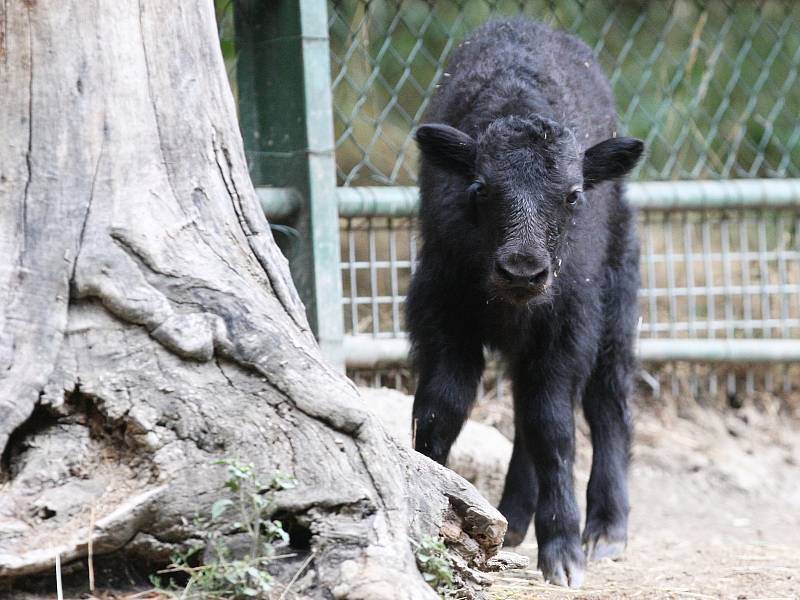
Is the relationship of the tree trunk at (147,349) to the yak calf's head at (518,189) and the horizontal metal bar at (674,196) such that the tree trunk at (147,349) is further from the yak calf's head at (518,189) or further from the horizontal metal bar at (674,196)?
the horizontal metal bar at (674,196)

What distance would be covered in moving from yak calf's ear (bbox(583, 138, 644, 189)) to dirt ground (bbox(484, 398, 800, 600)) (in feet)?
4.94

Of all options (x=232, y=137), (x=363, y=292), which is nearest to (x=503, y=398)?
(x=363, y=292)

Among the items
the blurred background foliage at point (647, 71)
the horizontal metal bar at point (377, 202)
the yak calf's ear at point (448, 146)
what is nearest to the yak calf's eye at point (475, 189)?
the yak calf's ear at point (448, 146)

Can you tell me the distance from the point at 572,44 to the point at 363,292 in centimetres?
188

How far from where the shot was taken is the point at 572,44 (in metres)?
5.11

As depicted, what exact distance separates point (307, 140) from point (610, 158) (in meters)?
1.48

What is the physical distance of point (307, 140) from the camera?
5184 mm

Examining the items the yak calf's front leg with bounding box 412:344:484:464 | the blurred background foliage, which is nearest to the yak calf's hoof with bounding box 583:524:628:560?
the yak calf's front leg with bounding box 412:344:484:464

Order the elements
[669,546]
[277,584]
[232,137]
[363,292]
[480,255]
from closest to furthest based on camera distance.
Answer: [277,584] < [232,137] < [480,255] < [669,546] < [363,292]

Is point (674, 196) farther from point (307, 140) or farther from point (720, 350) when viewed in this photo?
point (307, 140)

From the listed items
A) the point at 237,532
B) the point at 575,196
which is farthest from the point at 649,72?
the point at 237,532

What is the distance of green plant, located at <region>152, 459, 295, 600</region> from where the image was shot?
2.50 metres

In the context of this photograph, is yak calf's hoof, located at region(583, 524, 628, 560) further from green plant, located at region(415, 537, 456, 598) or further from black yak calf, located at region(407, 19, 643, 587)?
green plant, located at region(415, 537, 456, 598)

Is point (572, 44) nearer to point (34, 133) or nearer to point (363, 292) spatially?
point (363, 292)
